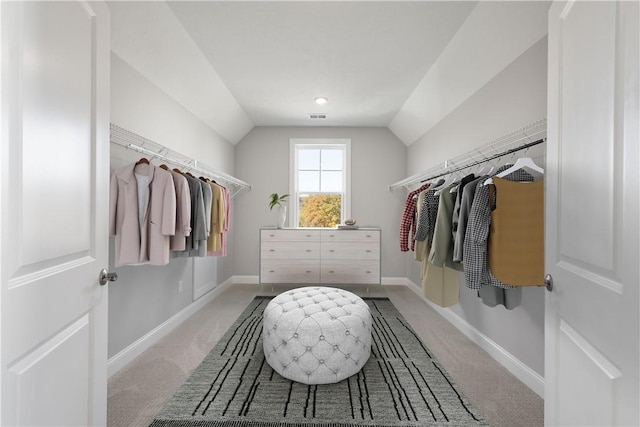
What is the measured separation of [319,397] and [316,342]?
0.30 m

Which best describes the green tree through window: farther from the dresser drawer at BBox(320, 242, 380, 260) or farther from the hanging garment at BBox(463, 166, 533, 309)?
the hanging garment at BBox(463, 166, 533, 309)

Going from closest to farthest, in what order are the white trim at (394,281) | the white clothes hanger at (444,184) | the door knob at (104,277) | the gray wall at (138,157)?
the door knob at (104,277) < the gray wall at (138,157) < the white clothes hanger at (444,184) < the white trim at (394,281)

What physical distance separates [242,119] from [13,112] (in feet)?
11.6

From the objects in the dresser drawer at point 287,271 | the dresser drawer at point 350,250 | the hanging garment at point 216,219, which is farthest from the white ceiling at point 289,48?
the dresser drawer at point 287,271

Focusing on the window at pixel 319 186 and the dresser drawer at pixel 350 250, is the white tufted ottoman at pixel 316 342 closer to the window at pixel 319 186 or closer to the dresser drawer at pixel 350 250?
the dresser drawer at pixel 350 250

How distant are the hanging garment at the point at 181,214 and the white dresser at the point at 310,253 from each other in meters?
1.91

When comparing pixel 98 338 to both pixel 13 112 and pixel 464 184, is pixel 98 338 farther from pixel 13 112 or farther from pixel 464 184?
pixel 464 184

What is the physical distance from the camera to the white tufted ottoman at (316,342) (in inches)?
72.7

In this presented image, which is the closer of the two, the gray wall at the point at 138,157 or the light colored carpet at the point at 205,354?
the light colored carpet at the point at 205,354

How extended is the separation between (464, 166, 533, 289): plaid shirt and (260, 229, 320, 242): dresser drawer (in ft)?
8.54

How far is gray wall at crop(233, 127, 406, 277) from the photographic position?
4570 millimetres

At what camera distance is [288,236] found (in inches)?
A: 159

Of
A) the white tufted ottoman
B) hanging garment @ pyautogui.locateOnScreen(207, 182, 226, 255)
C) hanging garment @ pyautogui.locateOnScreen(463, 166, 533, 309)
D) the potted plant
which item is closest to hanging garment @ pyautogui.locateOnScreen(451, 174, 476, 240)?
hanging garment @ pyautogui.locateOnScreen(463, 166, 533, 309)

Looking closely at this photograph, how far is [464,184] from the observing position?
1827 millimetres
